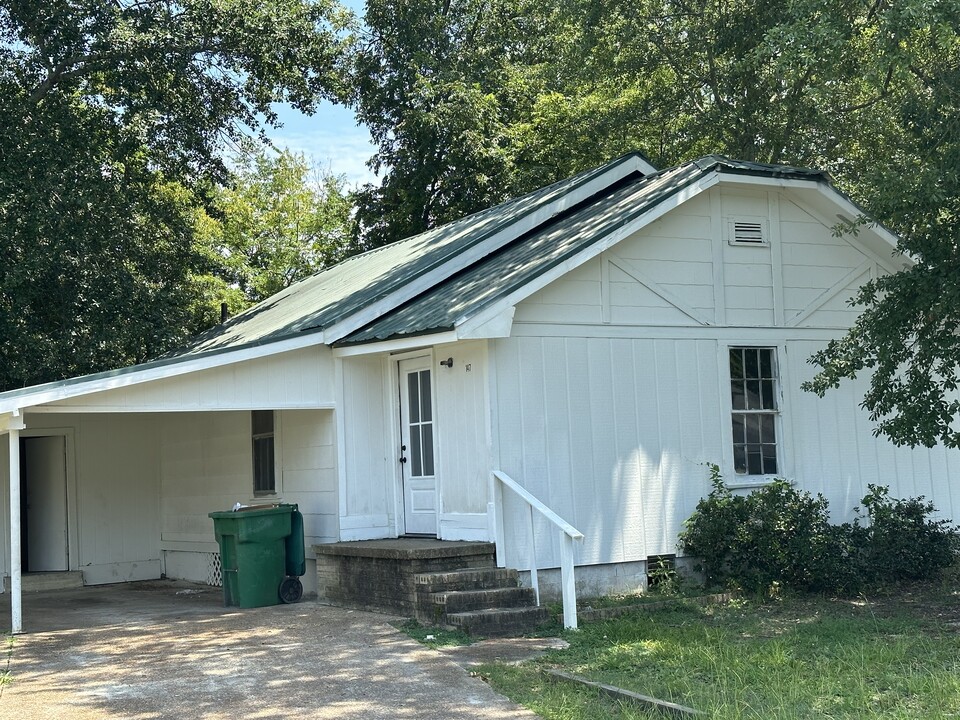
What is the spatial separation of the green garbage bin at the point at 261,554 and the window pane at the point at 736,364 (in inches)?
214

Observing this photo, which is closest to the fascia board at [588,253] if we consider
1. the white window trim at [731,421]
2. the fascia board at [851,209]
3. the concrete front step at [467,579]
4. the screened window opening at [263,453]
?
the fascia board at [851,209]

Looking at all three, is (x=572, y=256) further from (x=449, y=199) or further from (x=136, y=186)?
(x=449, y=199)

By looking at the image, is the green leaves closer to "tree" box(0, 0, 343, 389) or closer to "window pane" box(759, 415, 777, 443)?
"tree" box(0, 0, 343, 389)

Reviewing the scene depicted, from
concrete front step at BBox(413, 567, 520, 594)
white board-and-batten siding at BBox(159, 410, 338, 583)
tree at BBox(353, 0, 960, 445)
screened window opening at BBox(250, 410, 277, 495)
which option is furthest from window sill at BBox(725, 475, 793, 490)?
screened window opening at BBox(250, 410, 277, 495)

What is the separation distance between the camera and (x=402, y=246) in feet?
61.6

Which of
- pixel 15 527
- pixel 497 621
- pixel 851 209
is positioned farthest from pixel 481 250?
pixel 15 527

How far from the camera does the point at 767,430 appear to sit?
13883mm

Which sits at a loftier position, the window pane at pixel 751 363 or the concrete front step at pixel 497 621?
the window pane at pixel 751 363

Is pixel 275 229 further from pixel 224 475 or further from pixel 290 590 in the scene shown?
pixel 290 590

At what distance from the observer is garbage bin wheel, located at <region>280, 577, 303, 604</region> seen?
13039 mm

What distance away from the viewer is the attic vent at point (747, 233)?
13.8 meters

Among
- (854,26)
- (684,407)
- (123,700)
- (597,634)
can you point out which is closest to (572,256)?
(684,407)

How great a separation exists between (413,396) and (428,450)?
0.68m

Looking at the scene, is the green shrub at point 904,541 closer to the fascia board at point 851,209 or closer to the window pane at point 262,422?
the fascia board at point 851,209
